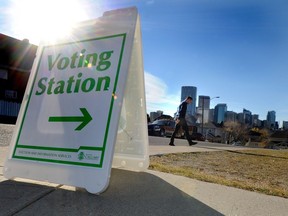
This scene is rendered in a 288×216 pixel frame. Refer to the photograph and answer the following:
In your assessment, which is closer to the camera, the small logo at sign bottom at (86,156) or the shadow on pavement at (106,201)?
the shadow on pavement at (106,201)

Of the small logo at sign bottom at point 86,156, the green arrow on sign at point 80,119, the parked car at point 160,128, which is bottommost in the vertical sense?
the small logo at sign bottom at point 86,156

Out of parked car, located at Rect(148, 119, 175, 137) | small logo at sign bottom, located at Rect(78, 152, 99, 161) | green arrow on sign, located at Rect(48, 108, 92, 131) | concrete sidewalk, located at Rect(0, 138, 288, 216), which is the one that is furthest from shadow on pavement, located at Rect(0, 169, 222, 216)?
parked car, located at Rect(148, 119, 175, 137)

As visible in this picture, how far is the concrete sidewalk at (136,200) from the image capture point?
8.74ft

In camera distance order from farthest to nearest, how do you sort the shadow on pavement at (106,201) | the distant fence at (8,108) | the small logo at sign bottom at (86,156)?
the distant fence at (8,108) → the small logo at sign bottom at (86,156) → the shadow on pavement at (106,201)

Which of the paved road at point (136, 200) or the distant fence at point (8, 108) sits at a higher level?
the distant fence at point (8, 108)

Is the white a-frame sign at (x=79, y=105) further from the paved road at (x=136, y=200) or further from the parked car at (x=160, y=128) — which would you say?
the parked car at (x=160, y=128)

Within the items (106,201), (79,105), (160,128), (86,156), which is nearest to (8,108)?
(160,128)

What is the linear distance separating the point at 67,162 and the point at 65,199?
0.35 meters

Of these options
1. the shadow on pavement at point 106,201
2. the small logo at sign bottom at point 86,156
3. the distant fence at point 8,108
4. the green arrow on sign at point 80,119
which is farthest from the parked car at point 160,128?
the small logo at sign bottom at point 86,156

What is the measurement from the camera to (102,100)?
3.08 meters

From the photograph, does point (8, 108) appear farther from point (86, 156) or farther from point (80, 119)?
point (86, 156)

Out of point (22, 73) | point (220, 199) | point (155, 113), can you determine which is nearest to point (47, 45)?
point (220, 199)

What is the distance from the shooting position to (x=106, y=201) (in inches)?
113

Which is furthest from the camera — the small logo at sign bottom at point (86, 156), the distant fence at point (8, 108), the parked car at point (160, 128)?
the parked car at point (160, 128)
